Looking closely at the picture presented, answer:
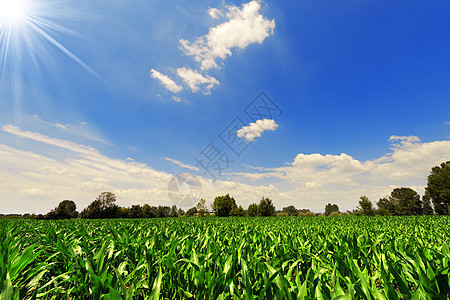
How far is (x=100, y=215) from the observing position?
58688mm

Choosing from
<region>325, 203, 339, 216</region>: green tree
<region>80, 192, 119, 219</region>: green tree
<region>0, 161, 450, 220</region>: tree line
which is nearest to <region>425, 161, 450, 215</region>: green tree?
<region>0, 161, 450, 220</region>: tree line

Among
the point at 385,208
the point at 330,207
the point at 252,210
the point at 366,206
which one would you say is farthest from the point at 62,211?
the point at 330,207

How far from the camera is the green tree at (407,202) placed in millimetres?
64812

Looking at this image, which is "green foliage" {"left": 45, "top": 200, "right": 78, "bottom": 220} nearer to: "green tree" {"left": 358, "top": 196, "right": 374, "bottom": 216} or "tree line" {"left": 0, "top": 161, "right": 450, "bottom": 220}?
"tree line" {"left": 0, "top": 161, "right": 450, "bottom": 220}

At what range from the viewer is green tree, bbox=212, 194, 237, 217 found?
5920 centimetres

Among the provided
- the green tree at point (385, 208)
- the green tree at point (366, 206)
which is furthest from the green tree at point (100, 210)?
the green tree at point (385, 208)

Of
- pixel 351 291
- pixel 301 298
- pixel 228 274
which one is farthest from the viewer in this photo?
pixel 228 274

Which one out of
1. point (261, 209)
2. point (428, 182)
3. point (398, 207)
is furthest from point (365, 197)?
point (261, 209)

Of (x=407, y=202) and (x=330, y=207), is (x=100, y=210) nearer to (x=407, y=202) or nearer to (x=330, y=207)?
(x=407, y=202)

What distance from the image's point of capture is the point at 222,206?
5922 cm

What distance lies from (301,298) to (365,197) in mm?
68060

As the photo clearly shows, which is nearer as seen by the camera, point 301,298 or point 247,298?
point 301,298

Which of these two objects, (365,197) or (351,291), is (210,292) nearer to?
(351,291)

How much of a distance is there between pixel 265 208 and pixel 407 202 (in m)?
53.6
